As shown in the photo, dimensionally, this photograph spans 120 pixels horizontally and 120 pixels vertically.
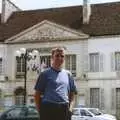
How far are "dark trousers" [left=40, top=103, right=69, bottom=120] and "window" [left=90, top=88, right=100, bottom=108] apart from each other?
38172 millimetres

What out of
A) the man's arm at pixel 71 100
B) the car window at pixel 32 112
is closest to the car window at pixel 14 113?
the car window at pixel 32 112

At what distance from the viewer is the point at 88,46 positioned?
45.5 m

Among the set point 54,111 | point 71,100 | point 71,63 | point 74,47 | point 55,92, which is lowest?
point 54,111

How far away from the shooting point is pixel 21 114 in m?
20.0

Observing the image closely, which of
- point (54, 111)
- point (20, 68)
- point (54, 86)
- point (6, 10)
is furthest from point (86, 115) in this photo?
point (6, 10)

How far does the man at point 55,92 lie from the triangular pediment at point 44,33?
39.8m

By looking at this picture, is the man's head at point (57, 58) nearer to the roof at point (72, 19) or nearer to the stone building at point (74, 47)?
the stone building at point (74, 47)

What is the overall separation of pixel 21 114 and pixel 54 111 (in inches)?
539

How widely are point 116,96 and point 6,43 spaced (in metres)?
12.4

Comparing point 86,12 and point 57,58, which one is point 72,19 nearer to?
point 86,12

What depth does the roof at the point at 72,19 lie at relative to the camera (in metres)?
46.2

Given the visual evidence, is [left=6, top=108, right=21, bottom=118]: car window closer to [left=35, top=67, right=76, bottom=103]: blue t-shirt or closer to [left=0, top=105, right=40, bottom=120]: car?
[left=0, top=105, right=40, bottom=120]: car

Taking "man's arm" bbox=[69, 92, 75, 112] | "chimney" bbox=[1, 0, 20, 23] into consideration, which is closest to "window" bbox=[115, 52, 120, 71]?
"chimney" bbox=[1, 0, 20, 23]

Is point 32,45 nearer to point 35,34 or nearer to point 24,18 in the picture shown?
point 35,34
